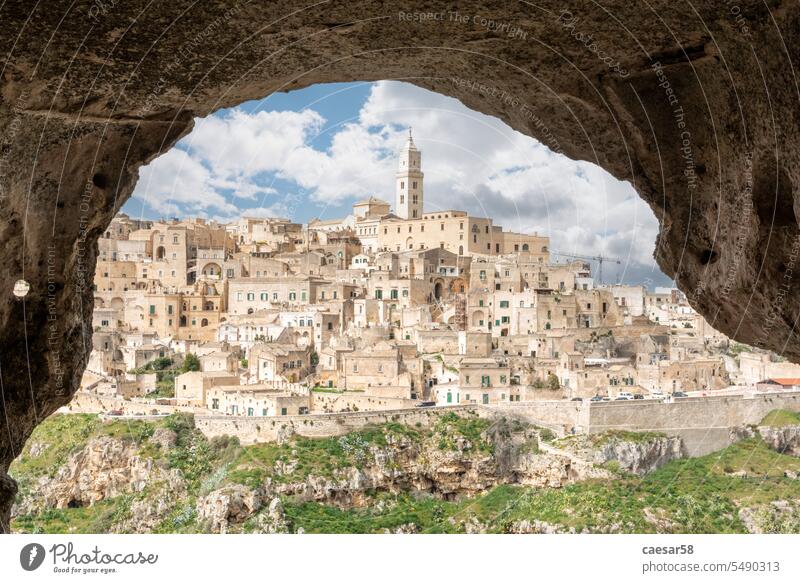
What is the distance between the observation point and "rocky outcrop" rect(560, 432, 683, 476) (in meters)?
27.0

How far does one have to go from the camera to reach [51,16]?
336 cm

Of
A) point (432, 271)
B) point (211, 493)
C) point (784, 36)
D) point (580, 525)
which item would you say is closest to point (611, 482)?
point (580, 525)

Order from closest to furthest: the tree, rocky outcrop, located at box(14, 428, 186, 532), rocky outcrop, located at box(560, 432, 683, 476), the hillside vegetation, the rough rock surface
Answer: the rough rock surface, the hillside vegetation, rocky outcrop, located at box(14, 428, 186, 532), rocky outcrop, located at box(560, 432, 683, 476), the tree

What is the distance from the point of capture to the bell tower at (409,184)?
46291 mm

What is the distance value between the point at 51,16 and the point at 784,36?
2675mm

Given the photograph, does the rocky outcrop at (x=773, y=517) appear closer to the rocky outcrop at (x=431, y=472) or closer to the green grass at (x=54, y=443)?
the rocky outcrop at (x=431, y=472)

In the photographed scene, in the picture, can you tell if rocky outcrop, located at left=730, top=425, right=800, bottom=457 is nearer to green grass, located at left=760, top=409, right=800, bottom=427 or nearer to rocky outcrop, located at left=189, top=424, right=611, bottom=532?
green grass, located at left=760, top=409, right=800, bottom=427

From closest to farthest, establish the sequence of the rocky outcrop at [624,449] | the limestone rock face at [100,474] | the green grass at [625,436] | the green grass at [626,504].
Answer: the green grass at [626,504] → the limestone rock face at [100,474] → the rocky outcrop at [624,449] → the green grass at [625,436]

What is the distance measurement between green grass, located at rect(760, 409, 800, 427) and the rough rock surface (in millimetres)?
27254

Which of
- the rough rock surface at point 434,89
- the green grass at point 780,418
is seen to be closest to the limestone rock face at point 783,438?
the green grass at point 780,418

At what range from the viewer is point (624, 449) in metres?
27.2

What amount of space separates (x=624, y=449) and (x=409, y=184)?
2670 centimetres

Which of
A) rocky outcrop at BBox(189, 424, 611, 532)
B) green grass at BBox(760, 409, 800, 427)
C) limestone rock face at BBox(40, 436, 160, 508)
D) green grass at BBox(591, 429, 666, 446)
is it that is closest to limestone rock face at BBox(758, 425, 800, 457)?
green grass at BBox(760, 409, 800, 427)

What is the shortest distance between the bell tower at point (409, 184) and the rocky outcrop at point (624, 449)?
878 inches
